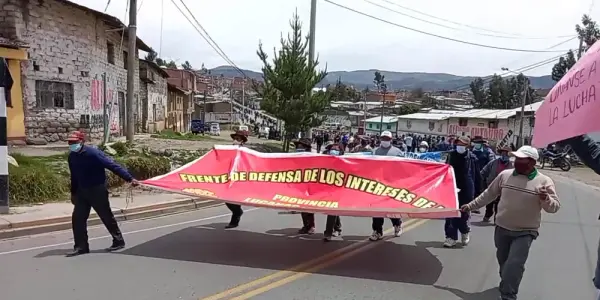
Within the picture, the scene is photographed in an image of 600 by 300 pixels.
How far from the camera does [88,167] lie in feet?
24.6

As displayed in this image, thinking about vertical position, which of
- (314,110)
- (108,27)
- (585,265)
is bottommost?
(585,265)

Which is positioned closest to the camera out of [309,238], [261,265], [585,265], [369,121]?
[261,265]

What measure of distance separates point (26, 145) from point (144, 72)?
1843 centimetres

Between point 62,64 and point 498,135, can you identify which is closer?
point 62,64

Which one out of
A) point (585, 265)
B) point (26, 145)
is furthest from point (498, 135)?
point (585, 265)

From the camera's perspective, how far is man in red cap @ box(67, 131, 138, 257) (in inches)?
295

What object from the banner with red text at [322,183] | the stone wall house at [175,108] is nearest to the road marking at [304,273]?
the banner with red text at [322,183]

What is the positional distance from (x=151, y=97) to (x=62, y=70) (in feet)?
57.6

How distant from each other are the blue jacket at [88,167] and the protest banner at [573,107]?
5526 mm

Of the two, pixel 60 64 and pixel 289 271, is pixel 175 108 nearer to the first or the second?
pixel 60 64

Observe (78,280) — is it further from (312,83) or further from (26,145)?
(312,83)

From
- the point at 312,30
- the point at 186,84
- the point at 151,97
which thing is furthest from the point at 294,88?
the point at 186,84

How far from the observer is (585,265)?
7934 millimetres

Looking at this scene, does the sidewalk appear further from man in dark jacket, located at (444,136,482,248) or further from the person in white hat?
the person in white hat
